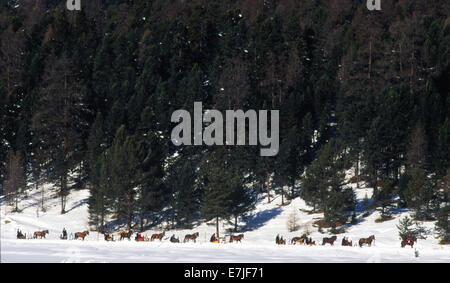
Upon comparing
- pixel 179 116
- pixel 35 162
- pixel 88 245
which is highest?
pixel 179 116

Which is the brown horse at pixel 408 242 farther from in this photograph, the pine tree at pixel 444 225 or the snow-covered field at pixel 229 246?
the pine tree at pixel 444 225

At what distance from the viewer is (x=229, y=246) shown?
38.9 metres

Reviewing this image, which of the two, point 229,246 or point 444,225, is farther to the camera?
point 444,225

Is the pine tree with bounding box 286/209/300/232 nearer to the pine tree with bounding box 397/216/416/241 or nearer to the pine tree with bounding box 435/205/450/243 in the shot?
the pine tree with bounding box 397/216/416/241

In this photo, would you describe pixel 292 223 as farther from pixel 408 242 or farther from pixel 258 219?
pixel 408 242

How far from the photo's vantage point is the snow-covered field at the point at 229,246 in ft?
99.1

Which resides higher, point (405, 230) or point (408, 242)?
point (405, 230)

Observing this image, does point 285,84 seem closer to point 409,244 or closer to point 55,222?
point 55,222

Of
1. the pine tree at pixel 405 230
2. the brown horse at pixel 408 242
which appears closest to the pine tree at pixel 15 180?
the pine tree at pixel 405 230

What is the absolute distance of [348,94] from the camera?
68000 mm

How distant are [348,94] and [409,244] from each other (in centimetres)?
3039

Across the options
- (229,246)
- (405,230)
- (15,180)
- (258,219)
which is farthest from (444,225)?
(15,180)

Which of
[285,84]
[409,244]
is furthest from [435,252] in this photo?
[285,84]

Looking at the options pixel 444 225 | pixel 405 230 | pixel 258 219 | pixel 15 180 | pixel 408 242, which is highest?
pixel 15 180
